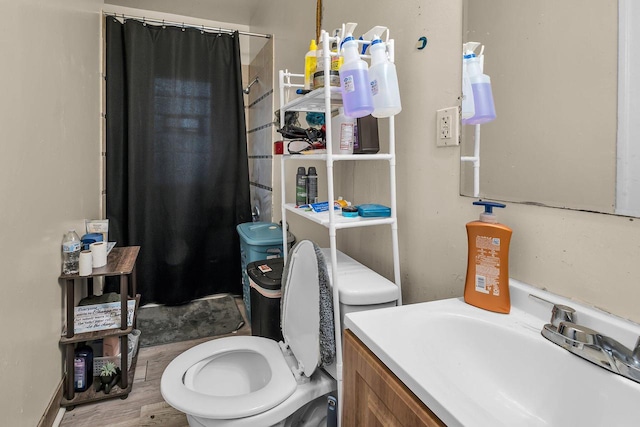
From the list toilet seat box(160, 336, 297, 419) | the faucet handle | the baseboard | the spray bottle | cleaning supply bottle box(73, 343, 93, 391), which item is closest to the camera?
the faucet handle

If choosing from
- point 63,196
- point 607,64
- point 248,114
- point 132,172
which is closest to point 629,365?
point 607,64

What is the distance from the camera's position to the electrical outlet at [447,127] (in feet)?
3.39

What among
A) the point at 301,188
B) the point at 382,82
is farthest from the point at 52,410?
the point at 382,82

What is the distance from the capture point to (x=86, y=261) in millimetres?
1690

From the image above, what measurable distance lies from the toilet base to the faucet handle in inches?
30.1

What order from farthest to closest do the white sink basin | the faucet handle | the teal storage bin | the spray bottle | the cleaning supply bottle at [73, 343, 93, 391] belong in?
→ the teal storage bin, the cleaning supply bottle at [73, 343, 93, 391], the spray bottle, the faucet handle, the white sink basin

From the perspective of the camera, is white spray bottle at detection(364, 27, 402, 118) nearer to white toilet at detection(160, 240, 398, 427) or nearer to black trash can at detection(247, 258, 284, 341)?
white toilet at detection(160, 240, 398, 427)

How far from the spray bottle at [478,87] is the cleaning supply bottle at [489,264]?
0.83 ft

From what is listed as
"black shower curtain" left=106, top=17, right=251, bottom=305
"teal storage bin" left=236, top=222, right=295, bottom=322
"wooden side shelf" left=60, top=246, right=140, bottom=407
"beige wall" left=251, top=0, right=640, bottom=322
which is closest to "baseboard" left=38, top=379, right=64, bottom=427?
"wooden side shelf" left=60, top=246, right=140, bottom=407

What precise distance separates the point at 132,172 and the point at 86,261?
1119 millimetres

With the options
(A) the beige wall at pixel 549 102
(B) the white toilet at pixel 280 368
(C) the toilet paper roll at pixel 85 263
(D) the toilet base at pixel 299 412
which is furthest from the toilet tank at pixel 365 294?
(C) the toilet paper roll at pixel 85 263

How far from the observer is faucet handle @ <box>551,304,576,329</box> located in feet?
2.31

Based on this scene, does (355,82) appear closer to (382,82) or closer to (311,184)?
(382,82)

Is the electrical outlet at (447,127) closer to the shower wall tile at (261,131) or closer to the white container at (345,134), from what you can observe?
the white container at (345,134)
